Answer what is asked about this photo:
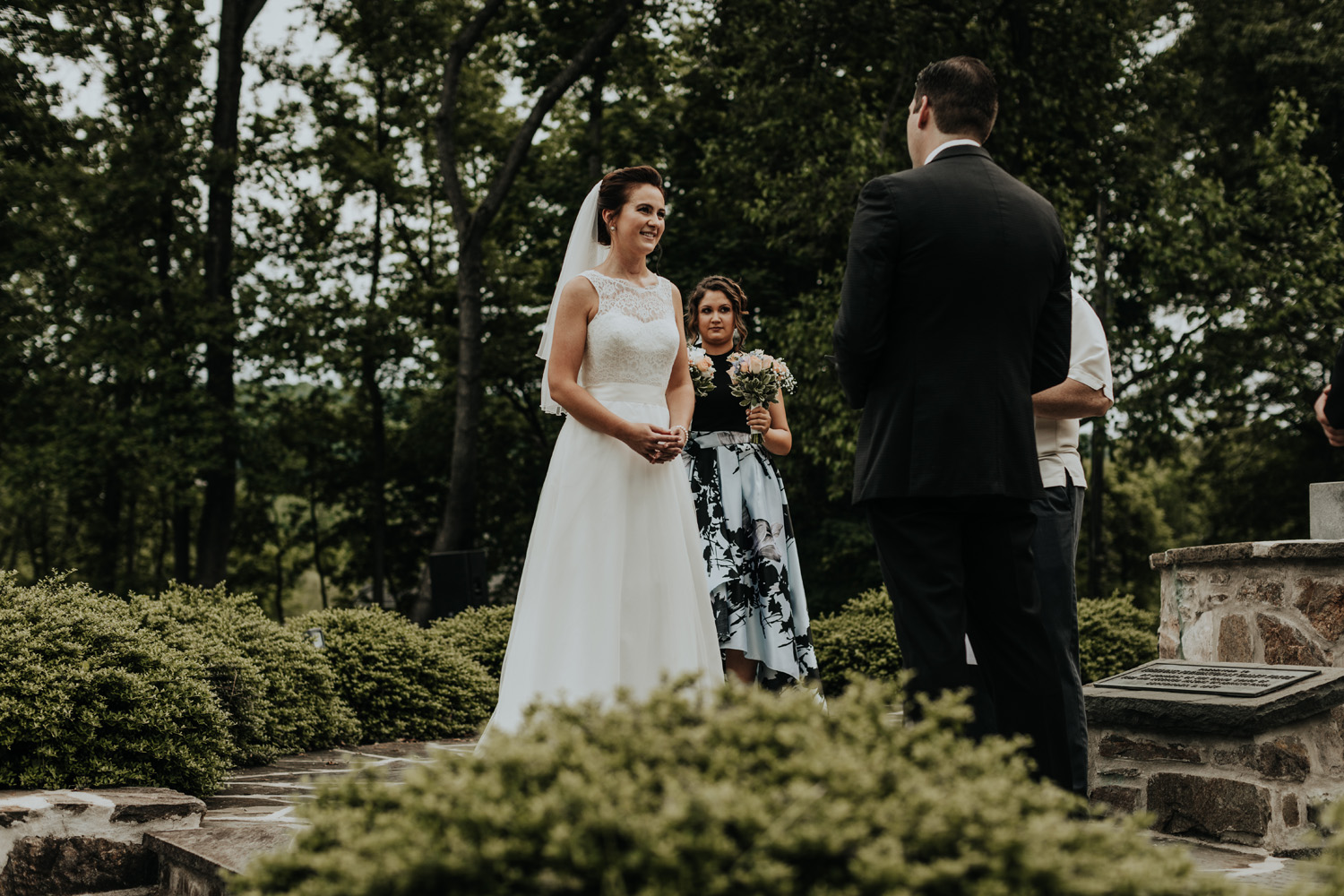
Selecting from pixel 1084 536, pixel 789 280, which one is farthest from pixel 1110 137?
pixel 1084 536

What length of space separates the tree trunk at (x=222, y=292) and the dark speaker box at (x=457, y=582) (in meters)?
7.85

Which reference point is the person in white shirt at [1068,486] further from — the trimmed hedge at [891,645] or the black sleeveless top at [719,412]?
the trimmed hedge at [891,645]

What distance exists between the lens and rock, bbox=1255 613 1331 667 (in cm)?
548

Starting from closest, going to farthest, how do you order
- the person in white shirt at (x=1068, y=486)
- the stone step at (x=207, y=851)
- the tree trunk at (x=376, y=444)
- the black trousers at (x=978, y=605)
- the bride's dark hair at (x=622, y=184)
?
1. the black trousers at (x=978, y=605)
2. the stone step at (x=207, y=851)
3. the person in white shirt at (x=1068, y=486)
4. the bride's dark hair at (x=622, y=184)
5. the tree trunk at (x=376, y=444)

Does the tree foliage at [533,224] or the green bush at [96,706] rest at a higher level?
the tree foliage at [533,224]

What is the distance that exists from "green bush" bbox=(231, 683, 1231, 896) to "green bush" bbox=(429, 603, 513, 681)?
6443mm

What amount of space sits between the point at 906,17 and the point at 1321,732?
545 inches

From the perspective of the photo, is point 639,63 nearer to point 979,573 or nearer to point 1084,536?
point 979,573

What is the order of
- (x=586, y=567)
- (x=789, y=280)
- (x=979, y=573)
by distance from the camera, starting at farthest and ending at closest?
(x=789, y=280) → (x=586, y=567) → (x=979, y=573)

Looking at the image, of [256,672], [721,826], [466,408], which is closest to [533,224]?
[466,408]

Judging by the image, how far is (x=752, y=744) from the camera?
1.79 meters

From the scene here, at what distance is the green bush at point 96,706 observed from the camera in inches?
163

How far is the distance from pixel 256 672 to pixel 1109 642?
6912 mm

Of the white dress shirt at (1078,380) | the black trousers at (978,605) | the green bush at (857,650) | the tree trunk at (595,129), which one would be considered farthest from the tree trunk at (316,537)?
the black trousers at (978,605)
